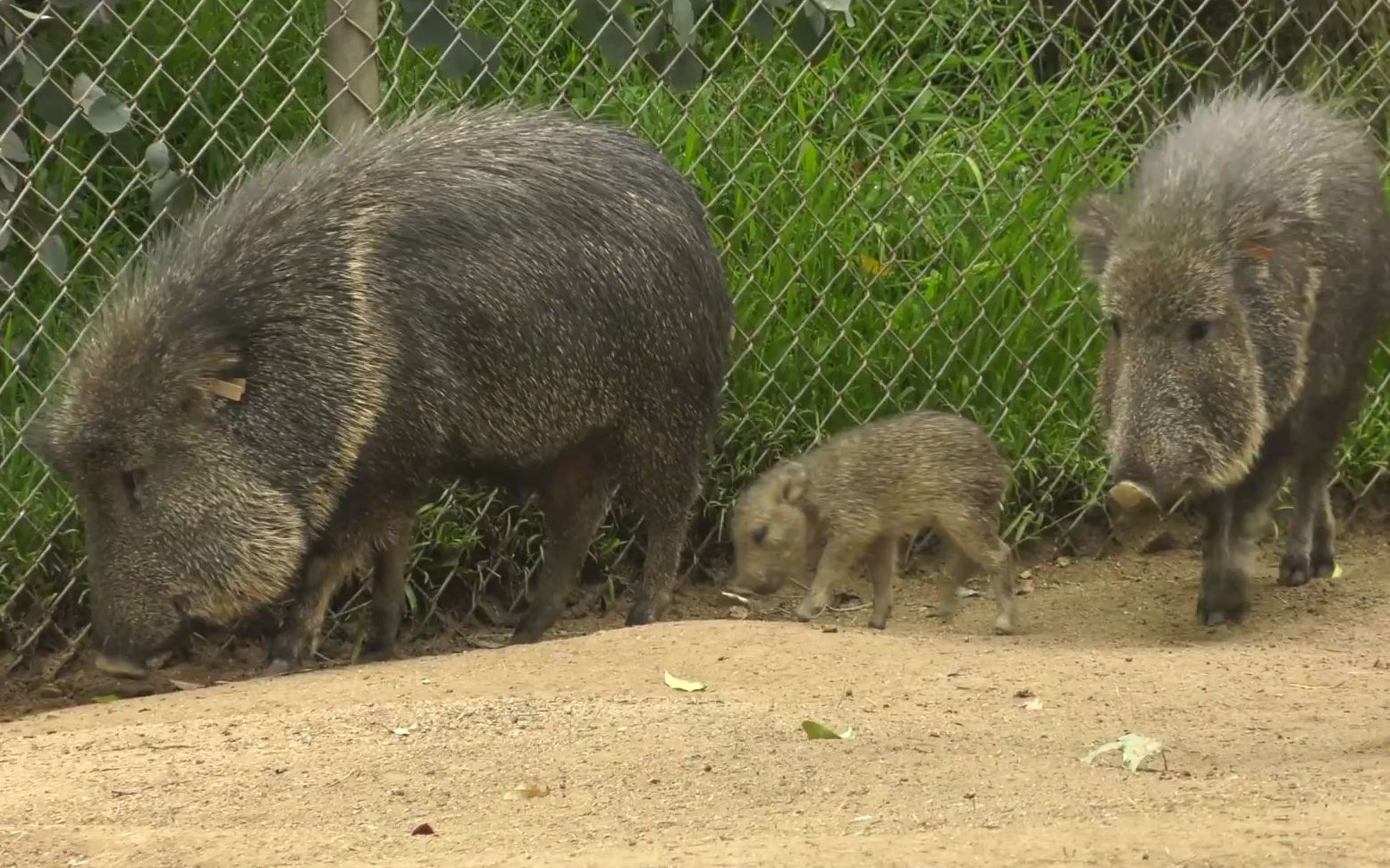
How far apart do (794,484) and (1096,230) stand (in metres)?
1.02

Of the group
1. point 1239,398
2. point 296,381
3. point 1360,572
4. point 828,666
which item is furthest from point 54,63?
point 1360,572

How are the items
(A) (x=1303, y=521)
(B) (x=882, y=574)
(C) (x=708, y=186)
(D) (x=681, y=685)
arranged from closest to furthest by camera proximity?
(D) (x=681, y=685), (B) (x=882, y=574), (A) (x=1303, y=521), (C) (x=708, y=186)

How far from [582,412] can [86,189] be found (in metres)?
1.80

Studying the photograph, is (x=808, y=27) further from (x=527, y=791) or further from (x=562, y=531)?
(x=527, y=791)

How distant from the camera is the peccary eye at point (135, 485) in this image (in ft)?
15.5

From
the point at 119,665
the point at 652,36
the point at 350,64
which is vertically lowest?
the point at 119,665

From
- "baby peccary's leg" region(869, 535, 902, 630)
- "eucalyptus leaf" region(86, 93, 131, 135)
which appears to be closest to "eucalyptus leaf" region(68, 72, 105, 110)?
"eucalyptus leaf" region(86, 93, 131, 135)

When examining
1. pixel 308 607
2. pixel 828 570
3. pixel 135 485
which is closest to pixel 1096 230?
pixel 828 570

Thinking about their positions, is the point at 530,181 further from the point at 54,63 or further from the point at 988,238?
the point at 988,238

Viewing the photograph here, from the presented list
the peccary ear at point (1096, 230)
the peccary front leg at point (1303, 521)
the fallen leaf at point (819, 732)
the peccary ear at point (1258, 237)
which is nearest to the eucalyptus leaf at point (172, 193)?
the peccary ear at point (1096, 230)

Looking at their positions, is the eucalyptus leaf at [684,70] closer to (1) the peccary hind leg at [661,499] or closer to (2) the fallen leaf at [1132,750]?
(1) the peccary hind leg at [661,499]

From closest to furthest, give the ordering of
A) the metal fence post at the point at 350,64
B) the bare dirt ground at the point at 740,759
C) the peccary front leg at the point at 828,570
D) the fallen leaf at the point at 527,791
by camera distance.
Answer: the bare dirt ground at the point at 740,759, the fallen leaf at the point at 527,791, the metal fence post at the point at 350,64, the peccary front leg at the point at 828,570

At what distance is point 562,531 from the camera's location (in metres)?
5.25

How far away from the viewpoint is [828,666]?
14.0 ft
